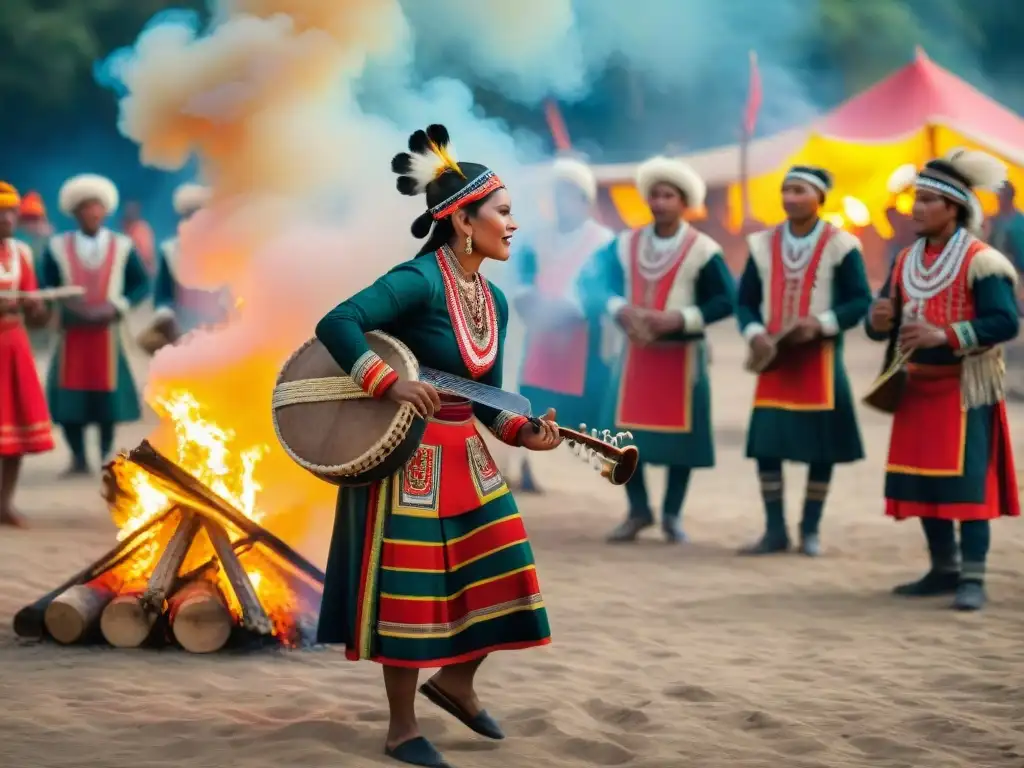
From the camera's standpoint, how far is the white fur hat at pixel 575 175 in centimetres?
1043

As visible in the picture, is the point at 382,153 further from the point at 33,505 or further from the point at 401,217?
the point at 33,505

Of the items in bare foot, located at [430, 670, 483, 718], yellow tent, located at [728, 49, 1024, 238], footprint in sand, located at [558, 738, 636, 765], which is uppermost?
yellow tent, located at [728, 49, 1024, 238]

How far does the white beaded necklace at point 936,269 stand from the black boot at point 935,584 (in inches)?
55.4

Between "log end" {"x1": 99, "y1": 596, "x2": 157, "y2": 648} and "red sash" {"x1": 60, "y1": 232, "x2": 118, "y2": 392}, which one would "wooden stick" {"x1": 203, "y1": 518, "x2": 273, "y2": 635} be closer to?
"log end" {"x1": 99, "y1": 596, "x2": 157, "y2": 648}

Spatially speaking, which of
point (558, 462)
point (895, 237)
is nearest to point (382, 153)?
point (558, 462)

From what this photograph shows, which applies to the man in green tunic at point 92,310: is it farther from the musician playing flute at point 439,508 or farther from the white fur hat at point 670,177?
the musician playing flute at point 439,508

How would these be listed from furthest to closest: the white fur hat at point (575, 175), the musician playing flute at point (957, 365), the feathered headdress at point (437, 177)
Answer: the white fur hat at point (575, 175)
the musician playing flute at point (957, 365)
the feathered headdress at point (437, 177)

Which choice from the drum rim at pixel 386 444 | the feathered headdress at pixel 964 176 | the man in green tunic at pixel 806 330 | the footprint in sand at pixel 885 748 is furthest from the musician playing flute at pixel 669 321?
the drum rim at pixel 386 444

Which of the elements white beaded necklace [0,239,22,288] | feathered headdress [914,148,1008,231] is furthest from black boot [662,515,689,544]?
white beaded necklace [0,239,22,288]

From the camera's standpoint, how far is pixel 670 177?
9109mm

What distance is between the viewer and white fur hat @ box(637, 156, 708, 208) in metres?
9.10

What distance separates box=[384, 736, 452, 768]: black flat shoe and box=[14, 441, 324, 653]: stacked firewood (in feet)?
4.82

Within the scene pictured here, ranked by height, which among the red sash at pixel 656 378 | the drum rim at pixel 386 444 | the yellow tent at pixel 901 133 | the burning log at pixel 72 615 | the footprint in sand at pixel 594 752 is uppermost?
the yellow tent at pixel 901 133

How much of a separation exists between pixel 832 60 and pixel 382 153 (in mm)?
35168
